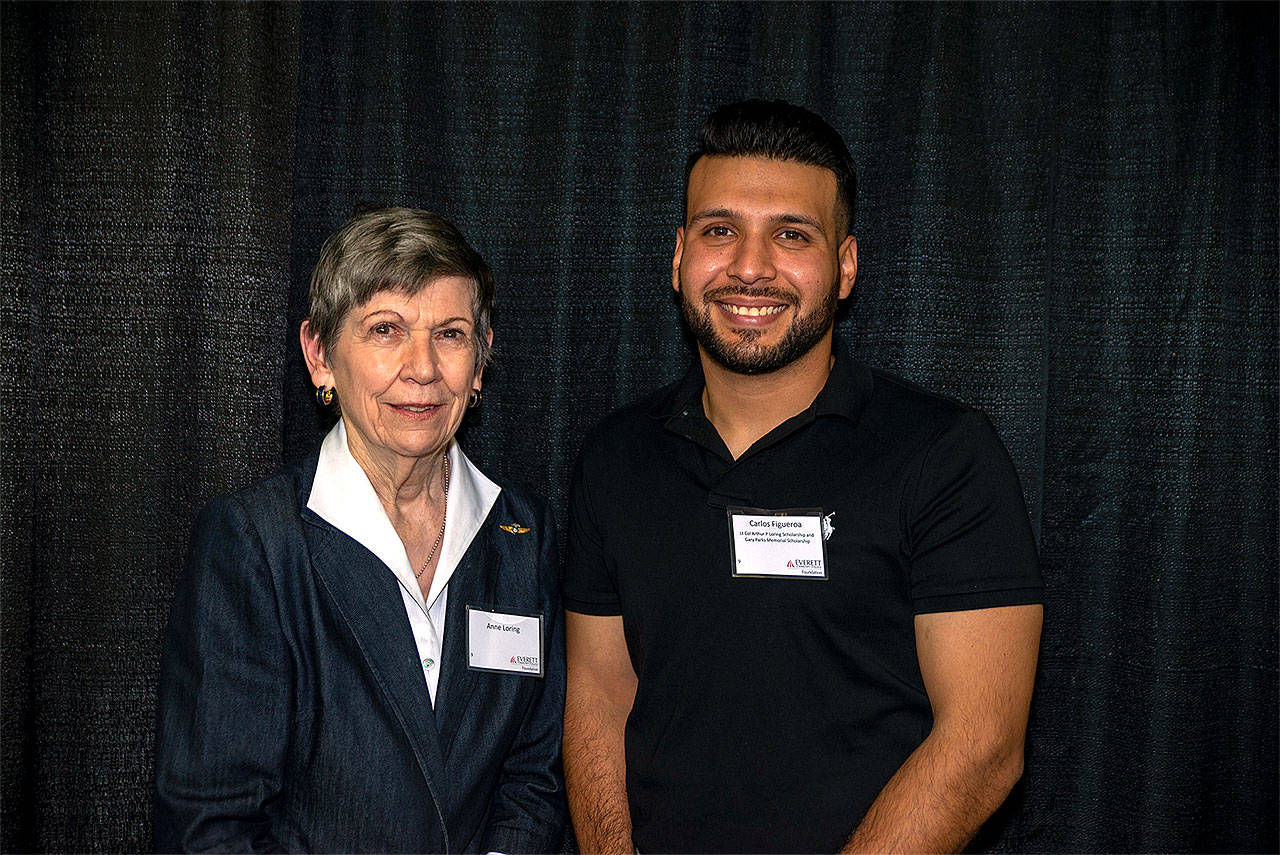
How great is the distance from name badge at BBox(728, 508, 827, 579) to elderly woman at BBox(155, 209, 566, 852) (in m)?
A: 0.42

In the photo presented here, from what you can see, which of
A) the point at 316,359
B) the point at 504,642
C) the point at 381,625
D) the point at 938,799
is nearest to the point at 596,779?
the point at 504,642

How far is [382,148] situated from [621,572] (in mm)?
1196

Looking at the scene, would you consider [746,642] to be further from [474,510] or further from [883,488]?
[474,510]

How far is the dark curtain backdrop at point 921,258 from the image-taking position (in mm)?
2096

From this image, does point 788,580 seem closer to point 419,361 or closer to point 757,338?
point 757,338

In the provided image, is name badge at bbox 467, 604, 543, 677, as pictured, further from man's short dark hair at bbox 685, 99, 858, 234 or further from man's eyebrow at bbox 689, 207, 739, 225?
man's short dark hair at bbox 685, 99, 858, 234

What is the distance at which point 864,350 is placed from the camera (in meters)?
2.25

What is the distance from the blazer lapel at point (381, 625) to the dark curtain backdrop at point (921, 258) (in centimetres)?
59

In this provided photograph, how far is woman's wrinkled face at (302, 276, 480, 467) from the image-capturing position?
1686 mm

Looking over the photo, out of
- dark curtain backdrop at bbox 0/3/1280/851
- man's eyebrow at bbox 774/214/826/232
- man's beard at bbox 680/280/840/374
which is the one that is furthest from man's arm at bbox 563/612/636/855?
man's eyebrow at bbox 774/214/826/232

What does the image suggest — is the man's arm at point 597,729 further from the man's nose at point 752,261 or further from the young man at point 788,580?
the man's nose at point 752,261

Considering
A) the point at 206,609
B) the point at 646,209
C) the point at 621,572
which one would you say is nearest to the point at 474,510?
the point at 621,572

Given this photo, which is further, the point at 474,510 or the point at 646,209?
the point at 646,209

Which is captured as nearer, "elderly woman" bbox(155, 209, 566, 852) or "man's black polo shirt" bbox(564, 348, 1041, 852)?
"elderly woman" bbox(155, 209, 566, 852)
